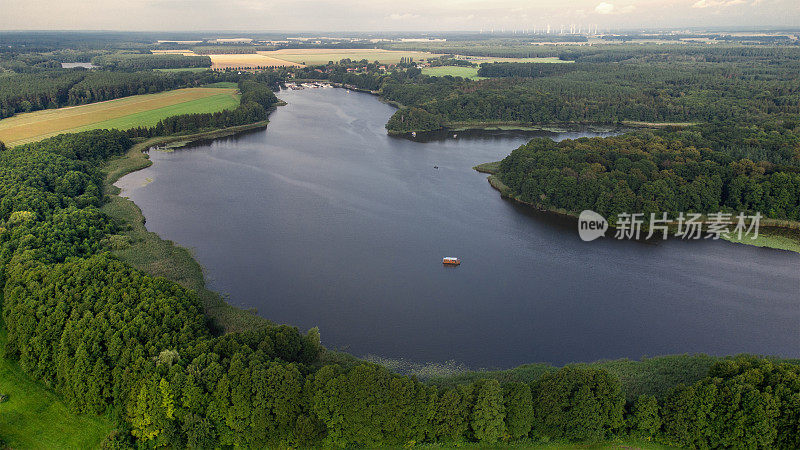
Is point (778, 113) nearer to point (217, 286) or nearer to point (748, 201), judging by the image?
point (748, 201)

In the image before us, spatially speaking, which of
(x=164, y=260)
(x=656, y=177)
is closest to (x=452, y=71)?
(x=656, y=177)

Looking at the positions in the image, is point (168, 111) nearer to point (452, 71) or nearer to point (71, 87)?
point (71, 87)

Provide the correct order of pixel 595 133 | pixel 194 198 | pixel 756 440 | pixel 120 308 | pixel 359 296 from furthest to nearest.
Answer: pixel 595 133, pixel 194 198, pixel 359 296, pixel 120 308, pixel 756 440

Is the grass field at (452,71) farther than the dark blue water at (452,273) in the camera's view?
Yes

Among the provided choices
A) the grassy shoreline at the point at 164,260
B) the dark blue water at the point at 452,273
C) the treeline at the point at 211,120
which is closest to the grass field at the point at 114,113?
the treeline at the point at 211,120

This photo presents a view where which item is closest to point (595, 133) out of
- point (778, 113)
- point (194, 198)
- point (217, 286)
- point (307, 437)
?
point (778, 113)

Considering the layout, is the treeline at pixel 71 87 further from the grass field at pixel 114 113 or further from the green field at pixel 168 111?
Result: the green field at pixel 168 111
